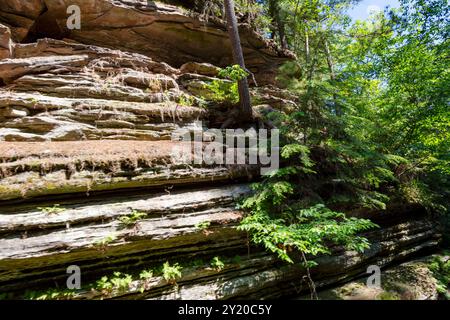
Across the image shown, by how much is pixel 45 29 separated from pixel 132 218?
380 inches

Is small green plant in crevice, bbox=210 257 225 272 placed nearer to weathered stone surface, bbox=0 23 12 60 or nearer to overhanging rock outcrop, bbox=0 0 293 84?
overhanging rock outcrop, bbox=0 0 293 84

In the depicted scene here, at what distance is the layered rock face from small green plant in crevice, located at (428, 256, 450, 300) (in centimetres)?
73

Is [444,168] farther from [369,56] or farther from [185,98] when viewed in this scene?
[185,98]

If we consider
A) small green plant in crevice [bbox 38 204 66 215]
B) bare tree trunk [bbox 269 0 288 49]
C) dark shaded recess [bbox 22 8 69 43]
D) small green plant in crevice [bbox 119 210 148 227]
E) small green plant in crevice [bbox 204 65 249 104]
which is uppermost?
bare tree trunk [bbox 269 0 288 49]

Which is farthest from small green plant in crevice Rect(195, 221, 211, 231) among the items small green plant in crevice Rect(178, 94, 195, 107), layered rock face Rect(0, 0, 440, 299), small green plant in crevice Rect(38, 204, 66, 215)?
small green plant in crevice Rect(178, 94, 195, 107)

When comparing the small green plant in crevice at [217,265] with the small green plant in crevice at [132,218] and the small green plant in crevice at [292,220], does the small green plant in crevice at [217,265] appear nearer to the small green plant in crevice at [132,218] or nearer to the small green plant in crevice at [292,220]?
the small green plant in crevice at [292,220]

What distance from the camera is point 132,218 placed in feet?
16.5

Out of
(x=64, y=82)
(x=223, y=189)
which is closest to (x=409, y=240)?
(x=223, y=189)

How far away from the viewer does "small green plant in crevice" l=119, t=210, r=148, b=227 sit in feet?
16.2

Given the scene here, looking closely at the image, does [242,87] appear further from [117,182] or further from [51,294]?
[51,294]

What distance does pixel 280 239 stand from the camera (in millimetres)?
5215

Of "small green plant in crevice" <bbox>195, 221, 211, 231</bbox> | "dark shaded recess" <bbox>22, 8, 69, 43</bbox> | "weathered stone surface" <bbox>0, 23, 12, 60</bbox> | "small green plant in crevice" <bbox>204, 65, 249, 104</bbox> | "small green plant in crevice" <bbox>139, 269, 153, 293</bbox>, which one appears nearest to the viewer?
"small green plant in crevice" <bbox>139, 269, 153, 293</bbox>

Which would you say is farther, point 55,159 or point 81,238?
point 55,159

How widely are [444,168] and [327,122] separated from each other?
6408 mm
